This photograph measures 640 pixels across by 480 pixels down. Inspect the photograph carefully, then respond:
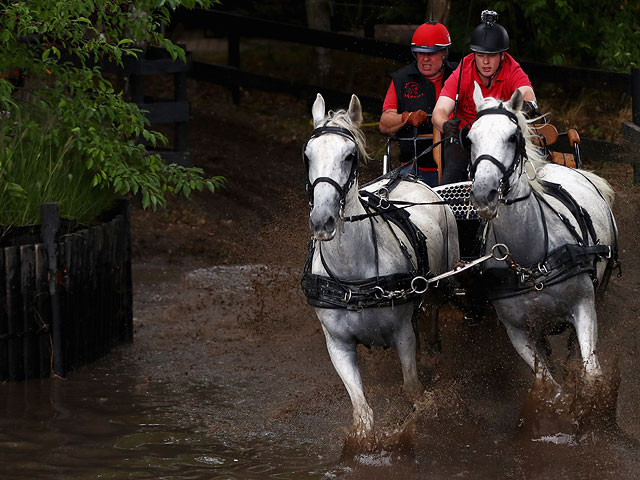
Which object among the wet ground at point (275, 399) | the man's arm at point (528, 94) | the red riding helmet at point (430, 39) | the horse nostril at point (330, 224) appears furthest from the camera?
the red riding helmet at point (430, 39)

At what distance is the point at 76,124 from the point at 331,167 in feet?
12.2

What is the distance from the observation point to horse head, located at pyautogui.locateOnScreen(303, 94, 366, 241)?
5.23 m

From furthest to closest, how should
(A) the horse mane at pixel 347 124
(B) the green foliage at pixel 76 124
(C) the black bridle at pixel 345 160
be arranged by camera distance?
(B) the green foliage at pixel 76 124 → (A) the horse mane at pixel 347 124 → (C) the black bridle at pixel 345 160

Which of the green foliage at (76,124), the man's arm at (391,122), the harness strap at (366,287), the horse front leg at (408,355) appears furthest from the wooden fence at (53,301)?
the horse front leg at (408,355)

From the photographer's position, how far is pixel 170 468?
6.22 metres

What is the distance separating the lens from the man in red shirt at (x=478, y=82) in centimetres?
679

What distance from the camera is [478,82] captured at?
6965 millimetres

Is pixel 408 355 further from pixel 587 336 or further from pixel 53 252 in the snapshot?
pixel 53 252

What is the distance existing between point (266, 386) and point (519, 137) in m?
3.08

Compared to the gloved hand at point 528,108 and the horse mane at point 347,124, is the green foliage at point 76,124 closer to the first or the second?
the horse mane at point 347,124

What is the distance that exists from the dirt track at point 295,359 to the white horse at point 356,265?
406 millimetres

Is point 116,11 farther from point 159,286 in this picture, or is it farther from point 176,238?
point 176,238

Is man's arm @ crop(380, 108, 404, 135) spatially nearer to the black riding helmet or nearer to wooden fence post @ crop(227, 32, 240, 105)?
the black riding helmet

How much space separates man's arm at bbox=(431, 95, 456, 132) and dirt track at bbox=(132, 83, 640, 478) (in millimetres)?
1509
